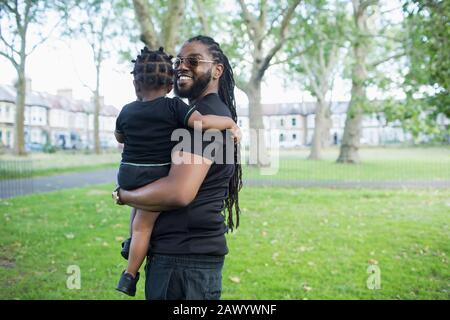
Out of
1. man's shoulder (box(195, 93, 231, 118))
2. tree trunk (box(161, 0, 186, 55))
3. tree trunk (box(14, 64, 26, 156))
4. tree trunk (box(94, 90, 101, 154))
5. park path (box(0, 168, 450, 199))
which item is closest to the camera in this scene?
man's shoulder (box(195, 93, 231, 118))

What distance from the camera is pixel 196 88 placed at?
7.63 ft

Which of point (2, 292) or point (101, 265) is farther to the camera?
point (101, 265)

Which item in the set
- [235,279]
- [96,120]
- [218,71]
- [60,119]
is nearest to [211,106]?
[218,71]

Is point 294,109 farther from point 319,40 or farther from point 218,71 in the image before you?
point 218,71

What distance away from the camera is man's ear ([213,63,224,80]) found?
2.35 m

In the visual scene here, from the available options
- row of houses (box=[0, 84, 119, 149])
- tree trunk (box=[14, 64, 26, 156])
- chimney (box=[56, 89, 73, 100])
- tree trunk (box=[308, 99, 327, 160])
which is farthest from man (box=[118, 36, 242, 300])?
chimney (box=[56, 89, 73, 100])

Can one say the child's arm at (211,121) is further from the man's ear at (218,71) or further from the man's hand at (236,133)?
the man's ear at (218,71)

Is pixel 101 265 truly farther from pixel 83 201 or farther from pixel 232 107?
pixel 83 201

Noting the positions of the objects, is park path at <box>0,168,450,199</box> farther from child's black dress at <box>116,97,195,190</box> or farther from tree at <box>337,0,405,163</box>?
child's black dress at <box>116,97,195,190</box>

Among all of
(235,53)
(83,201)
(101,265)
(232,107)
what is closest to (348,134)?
(235,53)

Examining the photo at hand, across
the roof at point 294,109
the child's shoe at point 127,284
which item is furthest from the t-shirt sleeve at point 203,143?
the roof at point 294,109

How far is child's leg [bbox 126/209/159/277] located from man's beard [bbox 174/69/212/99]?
65cm
